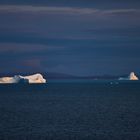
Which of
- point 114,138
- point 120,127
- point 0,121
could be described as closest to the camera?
point 114,138

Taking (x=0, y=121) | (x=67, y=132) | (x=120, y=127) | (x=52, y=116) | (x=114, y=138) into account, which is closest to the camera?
(x=114, y=138)

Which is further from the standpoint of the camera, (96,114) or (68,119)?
(96,114)

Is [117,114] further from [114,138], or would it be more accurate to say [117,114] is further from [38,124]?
[114,138]

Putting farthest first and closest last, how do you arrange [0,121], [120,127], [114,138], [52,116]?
[52,116] < [0,121] < [120,127] < [114,138]

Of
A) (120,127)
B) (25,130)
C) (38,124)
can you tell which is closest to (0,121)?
(38,124)

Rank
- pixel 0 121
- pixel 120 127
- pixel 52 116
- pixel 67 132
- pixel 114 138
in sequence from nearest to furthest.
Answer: pixel 114 138 → pixel 67 132 → pixel 120 127 → pixel 0 121 → pixel 52 116

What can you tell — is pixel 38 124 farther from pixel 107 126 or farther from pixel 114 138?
pixel 114 138

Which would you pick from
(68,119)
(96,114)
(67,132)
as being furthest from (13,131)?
(96,114)

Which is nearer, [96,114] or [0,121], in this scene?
[0,121]

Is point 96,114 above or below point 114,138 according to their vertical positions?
above

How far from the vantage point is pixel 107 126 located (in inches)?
2197

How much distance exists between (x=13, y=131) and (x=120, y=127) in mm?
10633

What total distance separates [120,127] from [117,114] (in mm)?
16537

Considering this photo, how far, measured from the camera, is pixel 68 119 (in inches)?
2522
